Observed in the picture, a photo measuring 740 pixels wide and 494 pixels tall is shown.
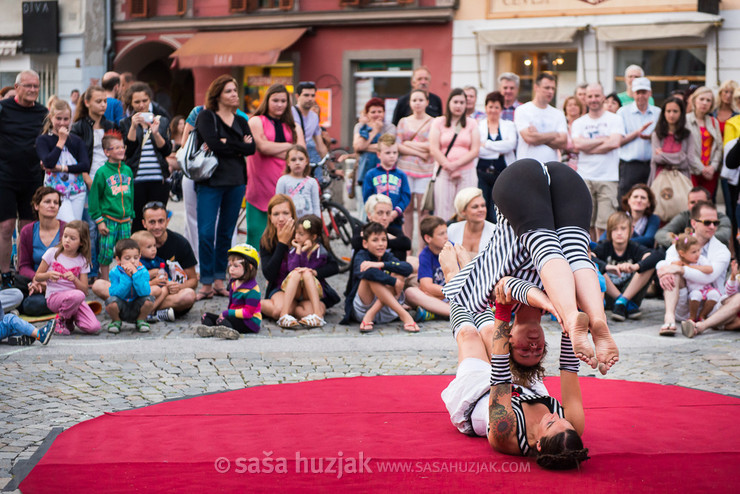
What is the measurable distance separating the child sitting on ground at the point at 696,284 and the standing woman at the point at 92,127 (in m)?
5.28

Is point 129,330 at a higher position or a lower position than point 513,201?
lower

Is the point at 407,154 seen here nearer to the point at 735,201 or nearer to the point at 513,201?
the point at 735,201

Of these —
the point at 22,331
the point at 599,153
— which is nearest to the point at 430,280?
the point at 599,153

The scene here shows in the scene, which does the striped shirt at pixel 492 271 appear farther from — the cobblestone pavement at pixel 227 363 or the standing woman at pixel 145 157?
the standing woman at pixel 145 157

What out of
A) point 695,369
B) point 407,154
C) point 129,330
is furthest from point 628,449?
point 407,154

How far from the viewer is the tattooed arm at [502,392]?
→ 4.17 meters

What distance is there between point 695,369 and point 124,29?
20.3 m

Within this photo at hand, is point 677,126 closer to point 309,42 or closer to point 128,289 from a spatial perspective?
point 128,289

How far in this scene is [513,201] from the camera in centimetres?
423

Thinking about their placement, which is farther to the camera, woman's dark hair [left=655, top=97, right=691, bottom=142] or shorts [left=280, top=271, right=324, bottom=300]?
woman's dark hair [left=655, top=97, right=691, bottom=142]

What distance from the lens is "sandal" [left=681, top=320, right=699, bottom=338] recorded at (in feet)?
24.7

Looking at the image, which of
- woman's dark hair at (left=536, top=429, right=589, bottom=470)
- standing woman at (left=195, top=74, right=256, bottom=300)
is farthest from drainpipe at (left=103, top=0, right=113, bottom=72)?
woman's dark hair at (left=536, top=429, right=589, bottom=470)

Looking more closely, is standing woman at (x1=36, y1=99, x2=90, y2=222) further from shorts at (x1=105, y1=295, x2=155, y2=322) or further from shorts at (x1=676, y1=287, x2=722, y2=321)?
shorts at (x1=676, y1=287, x2=722, y2=321)

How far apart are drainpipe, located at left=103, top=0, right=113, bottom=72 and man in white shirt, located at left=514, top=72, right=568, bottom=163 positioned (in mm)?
16195
